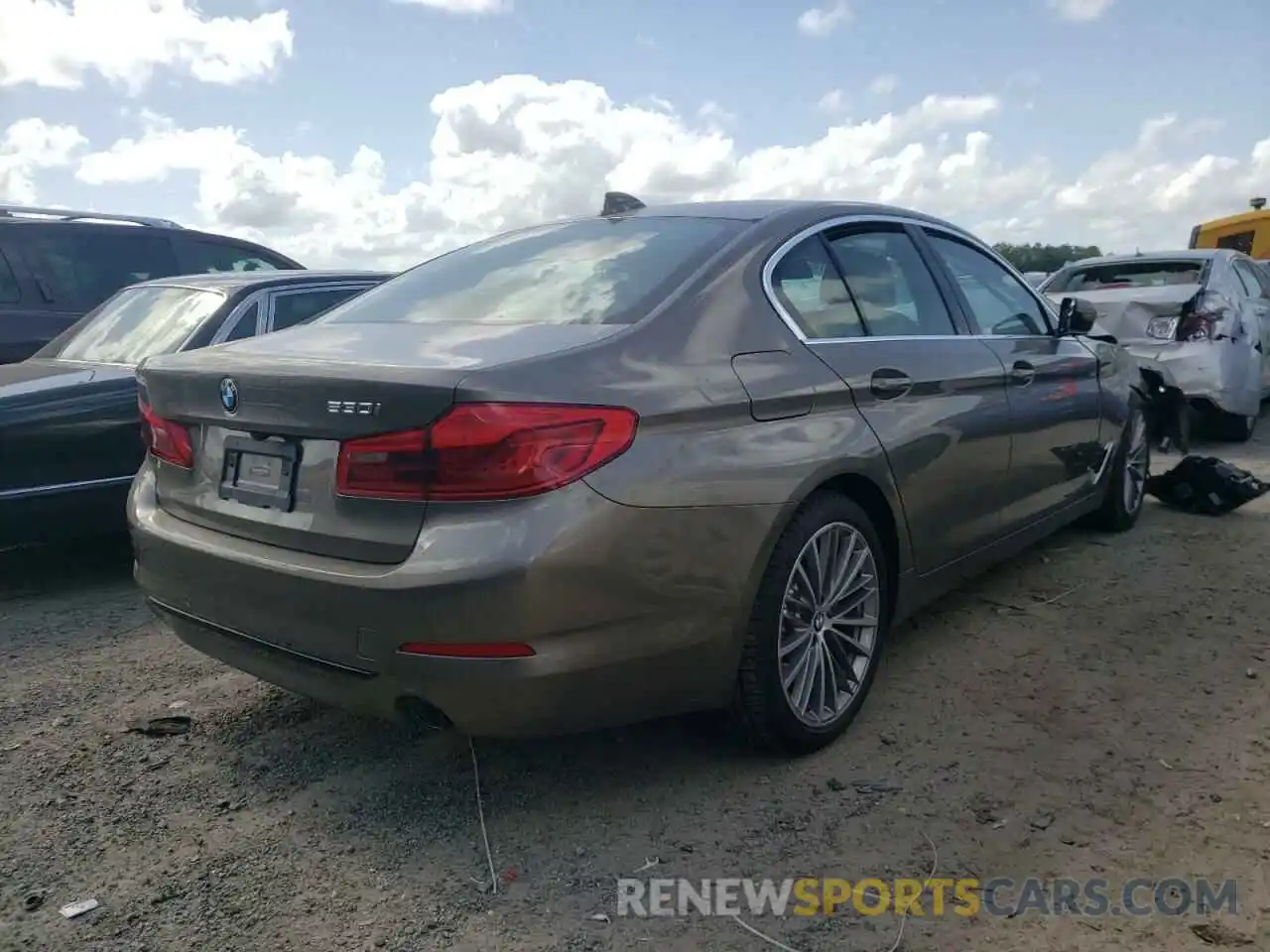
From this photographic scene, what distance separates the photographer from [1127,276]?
27.9ft

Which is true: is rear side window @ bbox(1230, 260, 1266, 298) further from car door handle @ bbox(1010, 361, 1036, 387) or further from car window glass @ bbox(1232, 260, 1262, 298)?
car door handle @ bbox(1010, 361, 1036, 387)

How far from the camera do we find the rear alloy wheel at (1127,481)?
5.34 m

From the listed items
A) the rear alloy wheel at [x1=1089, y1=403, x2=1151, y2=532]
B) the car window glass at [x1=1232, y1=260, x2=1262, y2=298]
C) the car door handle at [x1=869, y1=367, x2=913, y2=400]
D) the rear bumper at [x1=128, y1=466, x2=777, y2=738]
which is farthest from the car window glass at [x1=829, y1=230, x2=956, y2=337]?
the car window glass at [x1=1232, y1=260, x2=1262, y2=298]

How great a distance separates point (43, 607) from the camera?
456cm

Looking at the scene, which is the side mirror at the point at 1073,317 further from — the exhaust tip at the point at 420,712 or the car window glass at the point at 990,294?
the exhaust tip at the point at 420,712

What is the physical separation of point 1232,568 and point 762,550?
317 cm

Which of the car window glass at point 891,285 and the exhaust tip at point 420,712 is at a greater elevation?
the car window glass at point 891,285

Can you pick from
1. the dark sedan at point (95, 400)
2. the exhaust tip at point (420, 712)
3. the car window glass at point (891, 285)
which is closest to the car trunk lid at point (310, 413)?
the exhaust tip at point (420, 712)

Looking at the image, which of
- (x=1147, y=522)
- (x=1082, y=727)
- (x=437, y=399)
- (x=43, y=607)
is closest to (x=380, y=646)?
(x=437, y=399)

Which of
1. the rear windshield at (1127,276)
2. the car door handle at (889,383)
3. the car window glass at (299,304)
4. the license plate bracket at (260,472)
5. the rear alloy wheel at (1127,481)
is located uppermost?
the rear windshield at (1127,276)

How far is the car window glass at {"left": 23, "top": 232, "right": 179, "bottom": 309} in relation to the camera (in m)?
6.70

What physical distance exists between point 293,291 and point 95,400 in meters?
1.23

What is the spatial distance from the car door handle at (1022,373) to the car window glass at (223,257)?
524cm

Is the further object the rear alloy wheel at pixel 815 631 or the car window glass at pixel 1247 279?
the car window glass at pixel 1247 279
